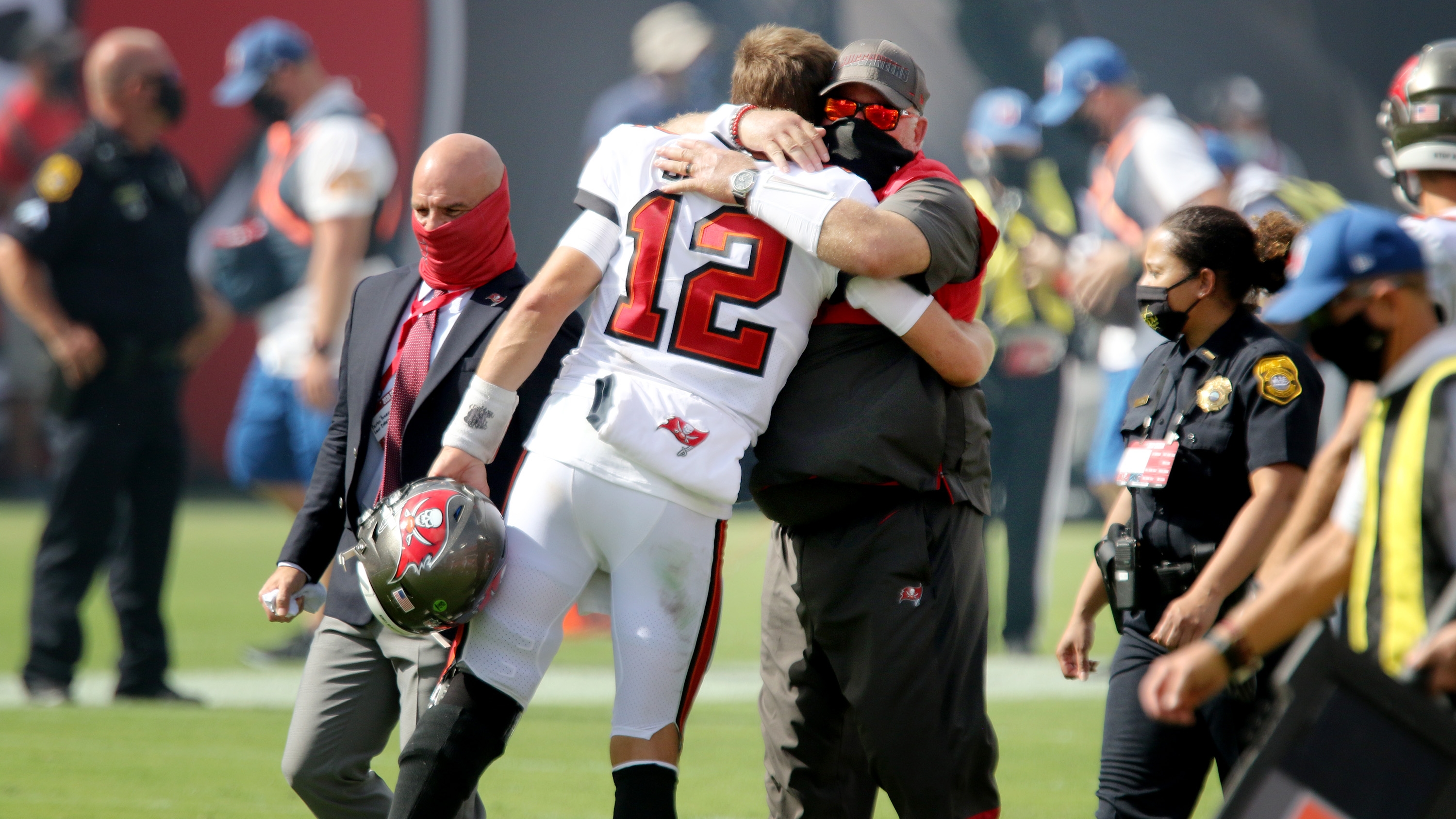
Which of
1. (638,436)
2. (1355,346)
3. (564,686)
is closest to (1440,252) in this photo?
(1355,346)

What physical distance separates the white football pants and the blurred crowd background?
7340 mm

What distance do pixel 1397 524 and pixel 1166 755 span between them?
4.21 feet

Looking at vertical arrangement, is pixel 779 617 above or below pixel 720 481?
below

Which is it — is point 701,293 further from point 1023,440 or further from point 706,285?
point 1023,440

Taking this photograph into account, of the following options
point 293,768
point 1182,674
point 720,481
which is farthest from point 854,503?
point 293,768

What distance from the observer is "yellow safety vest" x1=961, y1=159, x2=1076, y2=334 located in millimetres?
8930

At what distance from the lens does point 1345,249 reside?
92.9 inches

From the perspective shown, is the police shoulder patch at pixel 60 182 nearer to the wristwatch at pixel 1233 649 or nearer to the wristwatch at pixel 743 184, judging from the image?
the wristwatch at pixel 743 184

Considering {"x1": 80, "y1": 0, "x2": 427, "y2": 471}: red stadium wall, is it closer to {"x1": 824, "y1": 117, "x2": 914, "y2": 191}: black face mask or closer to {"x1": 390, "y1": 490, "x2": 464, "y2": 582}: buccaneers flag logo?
{"x1": 824, "y1": 117, "x2": 914, "y2": 191}: black face mask

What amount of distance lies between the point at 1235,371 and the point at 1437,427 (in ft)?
4.17

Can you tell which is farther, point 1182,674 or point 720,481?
point 720,481

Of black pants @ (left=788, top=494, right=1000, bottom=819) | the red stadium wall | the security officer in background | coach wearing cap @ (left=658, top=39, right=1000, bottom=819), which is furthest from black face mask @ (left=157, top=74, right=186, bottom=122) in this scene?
the red stadium wall

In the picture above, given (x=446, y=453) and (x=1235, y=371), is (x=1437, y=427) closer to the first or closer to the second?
(x=1235, y=371)

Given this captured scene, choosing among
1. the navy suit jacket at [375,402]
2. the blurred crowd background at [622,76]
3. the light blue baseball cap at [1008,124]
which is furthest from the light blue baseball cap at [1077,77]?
the navy suit jacket at [375,402]
